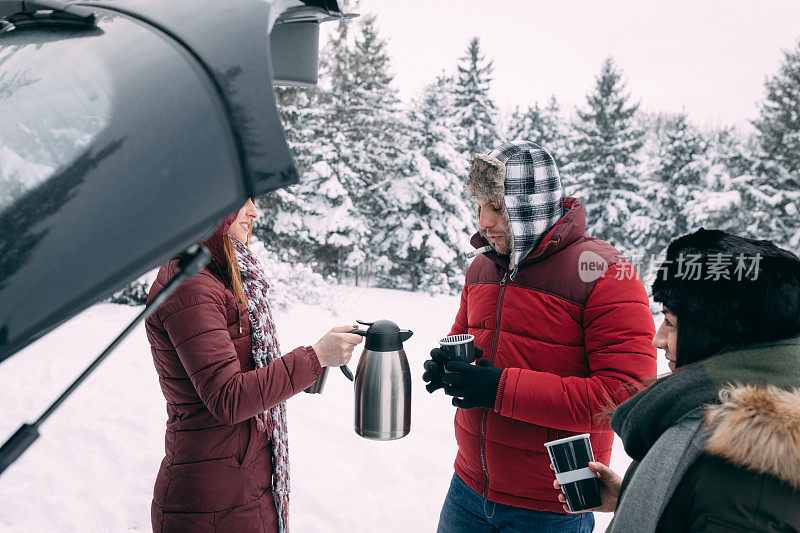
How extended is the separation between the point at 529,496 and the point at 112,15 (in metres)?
2.09

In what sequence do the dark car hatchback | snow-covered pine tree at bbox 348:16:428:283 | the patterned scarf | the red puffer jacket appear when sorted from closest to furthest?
1. the dark car hatchback
2. the red puffer jacket
3. the patterned scarf
4. snow-covered pine tree at bbox 348:16:428:283

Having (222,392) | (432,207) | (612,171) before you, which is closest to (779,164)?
(612,171)

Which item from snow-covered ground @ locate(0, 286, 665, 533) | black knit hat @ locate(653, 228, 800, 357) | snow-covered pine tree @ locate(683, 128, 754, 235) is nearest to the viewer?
black knit hat @ locate(653, 228, 800, 357)

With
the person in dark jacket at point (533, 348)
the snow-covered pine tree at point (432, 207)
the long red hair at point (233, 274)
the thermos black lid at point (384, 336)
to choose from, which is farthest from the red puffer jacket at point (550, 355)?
the snow-covered pine tree at point (432, 207)

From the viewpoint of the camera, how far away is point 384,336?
228 centimetres

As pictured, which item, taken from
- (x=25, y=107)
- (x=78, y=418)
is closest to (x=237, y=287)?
(x=25, y=107)

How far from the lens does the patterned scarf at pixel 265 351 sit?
6.53ft

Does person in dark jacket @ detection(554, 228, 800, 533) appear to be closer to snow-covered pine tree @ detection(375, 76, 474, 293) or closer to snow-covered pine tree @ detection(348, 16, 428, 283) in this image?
snow-covered pine tree @ detection(375, 76, 474, 293)

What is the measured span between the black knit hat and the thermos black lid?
4.08 feet

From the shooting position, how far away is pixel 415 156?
1830 centimetres

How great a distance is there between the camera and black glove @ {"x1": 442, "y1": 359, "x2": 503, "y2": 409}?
194cm

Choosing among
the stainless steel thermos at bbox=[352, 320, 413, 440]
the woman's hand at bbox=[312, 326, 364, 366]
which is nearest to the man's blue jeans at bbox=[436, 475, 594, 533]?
the stainless steel thermos at bbox=[352, 320, 413, 440]

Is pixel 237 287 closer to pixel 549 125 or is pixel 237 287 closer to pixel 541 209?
pixel 541 209

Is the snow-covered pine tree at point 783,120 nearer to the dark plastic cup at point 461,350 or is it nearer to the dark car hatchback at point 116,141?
the dark plastic cup at point 461,350
